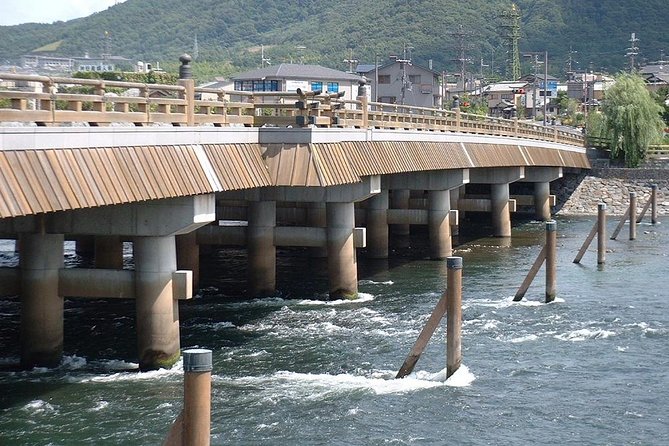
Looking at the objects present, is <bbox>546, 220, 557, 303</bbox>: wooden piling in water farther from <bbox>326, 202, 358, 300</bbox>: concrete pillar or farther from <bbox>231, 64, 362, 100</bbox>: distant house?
<bbox>231, 64, 362, 100</bbox>: distant house

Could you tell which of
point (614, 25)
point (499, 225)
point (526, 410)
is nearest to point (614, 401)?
point (526, 410)

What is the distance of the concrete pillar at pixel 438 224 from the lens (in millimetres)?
45656

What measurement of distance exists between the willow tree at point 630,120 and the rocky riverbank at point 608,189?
2091 millimetres

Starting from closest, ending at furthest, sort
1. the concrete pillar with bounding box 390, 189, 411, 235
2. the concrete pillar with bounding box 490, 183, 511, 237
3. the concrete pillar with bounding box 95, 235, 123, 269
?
the concrete pillar with bounding box 95, 235, 123, 269 < the concrete pillar with bounding box 390, 189, 411, 235 < the concrete pillar with bounding box 490, 183, 511, 237

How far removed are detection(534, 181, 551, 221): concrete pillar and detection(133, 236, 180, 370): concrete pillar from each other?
43.2 metres

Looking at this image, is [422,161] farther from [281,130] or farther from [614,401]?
[614,401]

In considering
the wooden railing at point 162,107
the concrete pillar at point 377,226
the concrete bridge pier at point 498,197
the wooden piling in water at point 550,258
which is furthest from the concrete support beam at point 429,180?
the wooden piling in water at point 550,258

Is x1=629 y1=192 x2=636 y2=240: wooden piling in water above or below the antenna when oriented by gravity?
below

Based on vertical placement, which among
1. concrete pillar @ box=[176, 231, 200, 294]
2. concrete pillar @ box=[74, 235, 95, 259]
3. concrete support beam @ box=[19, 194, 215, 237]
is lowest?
concrete pillar @ box=[74, 235, 95, 259]

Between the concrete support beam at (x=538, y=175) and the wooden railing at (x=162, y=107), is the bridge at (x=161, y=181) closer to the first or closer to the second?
the wooden railing at (x=162, y=107)

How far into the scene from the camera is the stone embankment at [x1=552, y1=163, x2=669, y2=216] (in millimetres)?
70562

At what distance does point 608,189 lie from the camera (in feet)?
236

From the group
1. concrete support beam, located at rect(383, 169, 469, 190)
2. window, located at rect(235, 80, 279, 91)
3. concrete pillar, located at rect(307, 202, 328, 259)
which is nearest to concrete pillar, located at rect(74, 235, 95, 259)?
concrete pillar, located at rect(307, 202, 328, 259)

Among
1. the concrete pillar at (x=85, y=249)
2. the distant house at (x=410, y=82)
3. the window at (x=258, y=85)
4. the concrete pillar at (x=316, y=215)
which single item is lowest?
the concrete pillar at (x=85, y=249)
